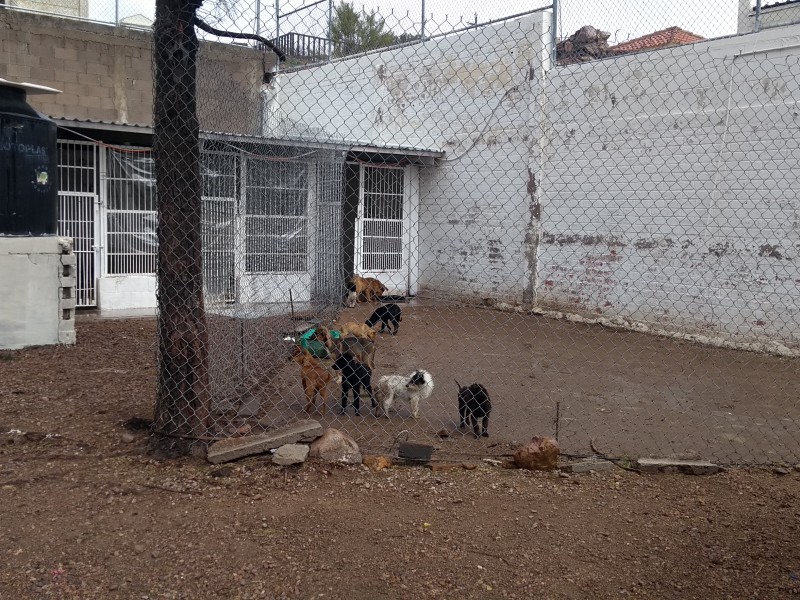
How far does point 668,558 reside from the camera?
3.10 metres

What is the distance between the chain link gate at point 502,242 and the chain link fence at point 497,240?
0.03 meters

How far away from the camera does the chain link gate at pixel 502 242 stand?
482 cm

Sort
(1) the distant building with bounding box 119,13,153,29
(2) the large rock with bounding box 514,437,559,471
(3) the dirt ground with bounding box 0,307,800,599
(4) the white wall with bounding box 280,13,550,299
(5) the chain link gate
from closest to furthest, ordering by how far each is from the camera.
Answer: (3) the dirt ground with bounding box 0,307,800,599
(2) the large rock with bounding box 514,437,559,471
(5) the chain link gate
(4) the white wall with bounding box 280,13,550,299
(1) the distant building with bounding box 119,13,153,29

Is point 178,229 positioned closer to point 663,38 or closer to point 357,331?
point 357,331

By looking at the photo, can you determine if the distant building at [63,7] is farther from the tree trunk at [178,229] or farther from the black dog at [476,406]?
the black dog at [476,406]

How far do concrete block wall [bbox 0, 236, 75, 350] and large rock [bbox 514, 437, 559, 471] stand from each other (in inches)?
205

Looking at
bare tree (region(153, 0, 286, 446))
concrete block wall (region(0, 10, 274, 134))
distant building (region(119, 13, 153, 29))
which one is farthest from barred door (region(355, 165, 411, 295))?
bare tree (region(153, 0, 286, 446))

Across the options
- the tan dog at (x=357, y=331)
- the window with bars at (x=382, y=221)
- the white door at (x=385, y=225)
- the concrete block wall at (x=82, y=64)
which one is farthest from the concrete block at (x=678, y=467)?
the concrete block wall at (x=82, y=64)

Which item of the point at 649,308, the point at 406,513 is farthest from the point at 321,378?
the point at 649,308

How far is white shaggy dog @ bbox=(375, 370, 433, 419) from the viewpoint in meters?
5.25

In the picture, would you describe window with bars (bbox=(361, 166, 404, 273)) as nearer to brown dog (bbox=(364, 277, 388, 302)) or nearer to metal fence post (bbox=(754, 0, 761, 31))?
brown dog (bbox=(364, 277, 388, 302))

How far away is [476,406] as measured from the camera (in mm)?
4977

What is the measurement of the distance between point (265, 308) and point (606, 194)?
553 centimetres

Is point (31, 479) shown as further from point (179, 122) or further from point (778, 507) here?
point (778, 507)
